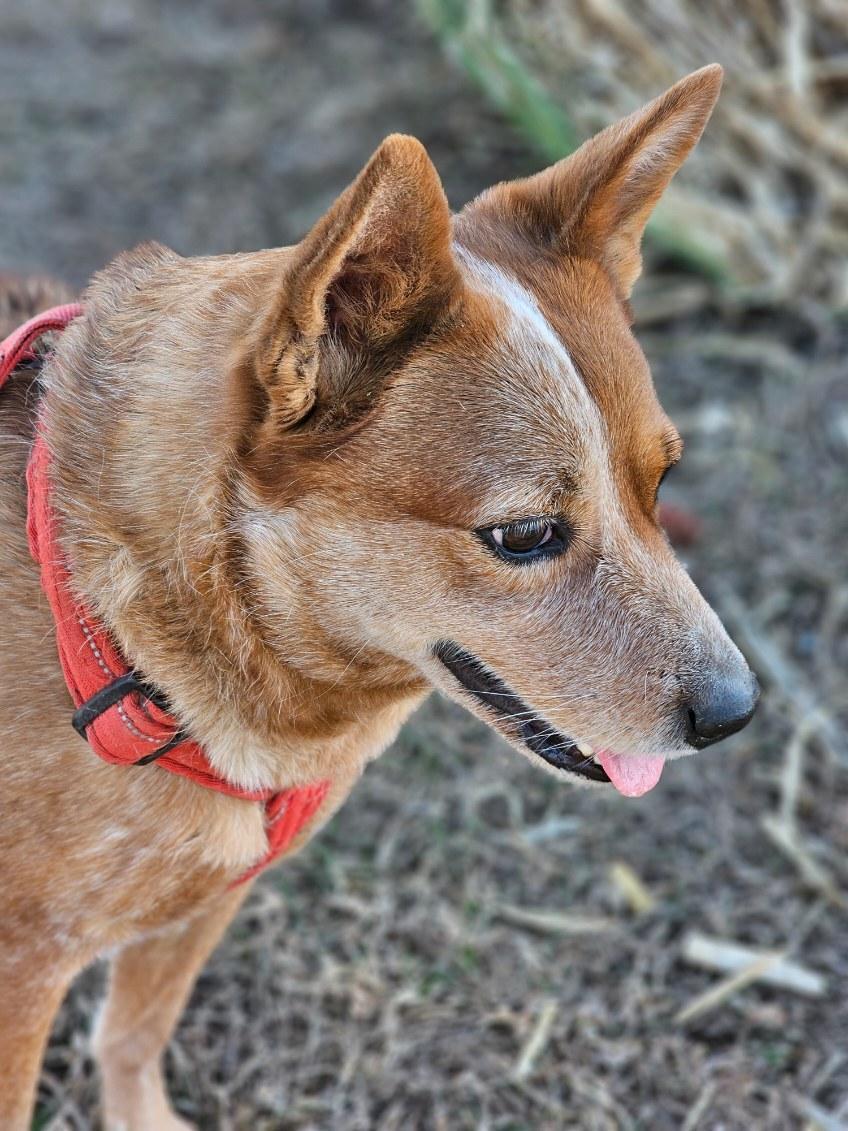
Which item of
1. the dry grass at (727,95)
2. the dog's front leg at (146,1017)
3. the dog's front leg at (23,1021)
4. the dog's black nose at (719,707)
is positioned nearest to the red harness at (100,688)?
the dog's front leg at (23,1021)

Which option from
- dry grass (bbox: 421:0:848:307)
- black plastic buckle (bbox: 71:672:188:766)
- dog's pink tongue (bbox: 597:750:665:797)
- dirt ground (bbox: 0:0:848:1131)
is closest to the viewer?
black plastic buckle (bbox: 71:672:188:766)

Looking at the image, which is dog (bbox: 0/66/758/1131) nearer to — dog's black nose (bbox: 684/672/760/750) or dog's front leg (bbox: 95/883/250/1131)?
dog's black nose (bbox: 684/672/760/750)

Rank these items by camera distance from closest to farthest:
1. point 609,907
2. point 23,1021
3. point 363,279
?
1. point 363,279
2. point 23,1021
3. point 609,907

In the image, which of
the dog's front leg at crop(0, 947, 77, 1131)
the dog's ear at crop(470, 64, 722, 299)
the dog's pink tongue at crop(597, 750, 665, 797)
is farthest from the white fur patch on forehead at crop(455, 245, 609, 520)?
the dog's front leg at crop(0, 947, 77, 1131)

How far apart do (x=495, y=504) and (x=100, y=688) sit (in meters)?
0.74

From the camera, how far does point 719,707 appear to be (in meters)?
2.21

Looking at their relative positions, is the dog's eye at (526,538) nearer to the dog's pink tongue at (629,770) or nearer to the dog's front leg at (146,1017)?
the dog's pink tongue at (629,770)

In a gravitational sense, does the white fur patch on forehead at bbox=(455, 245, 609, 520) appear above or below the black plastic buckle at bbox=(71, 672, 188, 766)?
above

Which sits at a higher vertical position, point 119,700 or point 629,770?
point 119,700

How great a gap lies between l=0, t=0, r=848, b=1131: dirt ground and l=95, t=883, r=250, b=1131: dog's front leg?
0.55 feet

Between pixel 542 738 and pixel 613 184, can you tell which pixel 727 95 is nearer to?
pixel 613 184

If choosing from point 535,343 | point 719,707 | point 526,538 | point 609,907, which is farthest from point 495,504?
point 609,907

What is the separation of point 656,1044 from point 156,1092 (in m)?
1.26

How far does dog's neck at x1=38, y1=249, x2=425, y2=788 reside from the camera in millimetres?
2162
